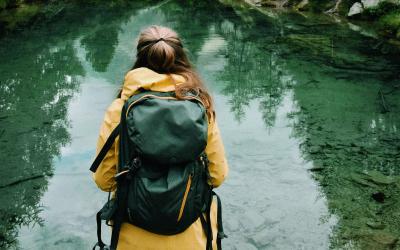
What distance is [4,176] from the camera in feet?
21.0

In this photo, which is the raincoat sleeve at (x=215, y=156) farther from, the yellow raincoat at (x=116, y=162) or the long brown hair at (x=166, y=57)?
the long brown hair at (x=166, y=57)

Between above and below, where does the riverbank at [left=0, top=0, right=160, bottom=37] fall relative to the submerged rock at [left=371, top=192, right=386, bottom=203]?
below

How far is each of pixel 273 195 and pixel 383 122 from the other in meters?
3.58

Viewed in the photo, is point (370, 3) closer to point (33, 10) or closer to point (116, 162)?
point (33, 10)

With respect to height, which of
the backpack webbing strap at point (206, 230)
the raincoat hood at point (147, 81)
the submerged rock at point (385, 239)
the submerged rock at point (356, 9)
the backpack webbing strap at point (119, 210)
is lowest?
the submerged rock at point (356, 9)

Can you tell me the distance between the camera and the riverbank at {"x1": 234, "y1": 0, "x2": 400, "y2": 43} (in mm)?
16922

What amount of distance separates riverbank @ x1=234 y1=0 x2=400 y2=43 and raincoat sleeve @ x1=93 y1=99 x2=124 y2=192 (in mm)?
14811

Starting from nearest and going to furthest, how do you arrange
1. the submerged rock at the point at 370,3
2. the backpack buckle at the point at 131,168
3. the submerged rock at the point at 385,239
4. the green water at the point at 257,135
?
the backpack buckle at the point at 131,168 < the submerged rock at the point at 385,239 < the green water at the point at 257,135 < the submerged rock at the point at 370,3

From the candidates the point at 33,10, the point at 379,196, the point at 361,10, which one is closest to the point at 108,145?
the point at 379,196

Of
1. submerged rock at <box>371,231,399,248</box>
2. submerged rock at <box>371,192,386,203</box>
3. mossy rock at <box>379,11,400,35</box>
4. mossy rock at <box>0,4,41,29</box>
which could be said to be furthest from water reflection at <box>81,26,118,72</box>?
mossy rock at <box>379,11,400,35</box>

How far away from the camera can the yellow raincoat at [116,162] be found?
8.21 ft

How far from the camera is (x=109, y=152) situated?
→ 2576mm

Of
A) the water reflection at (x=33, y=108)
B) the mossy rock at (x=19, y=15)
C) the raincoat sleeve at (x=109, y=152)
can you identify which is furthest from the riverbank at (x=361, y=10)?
the raincoat sleeve at (x=109, y=152)

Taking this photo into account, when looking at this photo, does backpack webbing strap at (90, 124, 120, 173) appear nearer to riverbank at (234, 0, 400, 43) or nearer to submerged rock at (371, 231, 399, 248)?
submerged rock at (371, 231, 399, 248)
